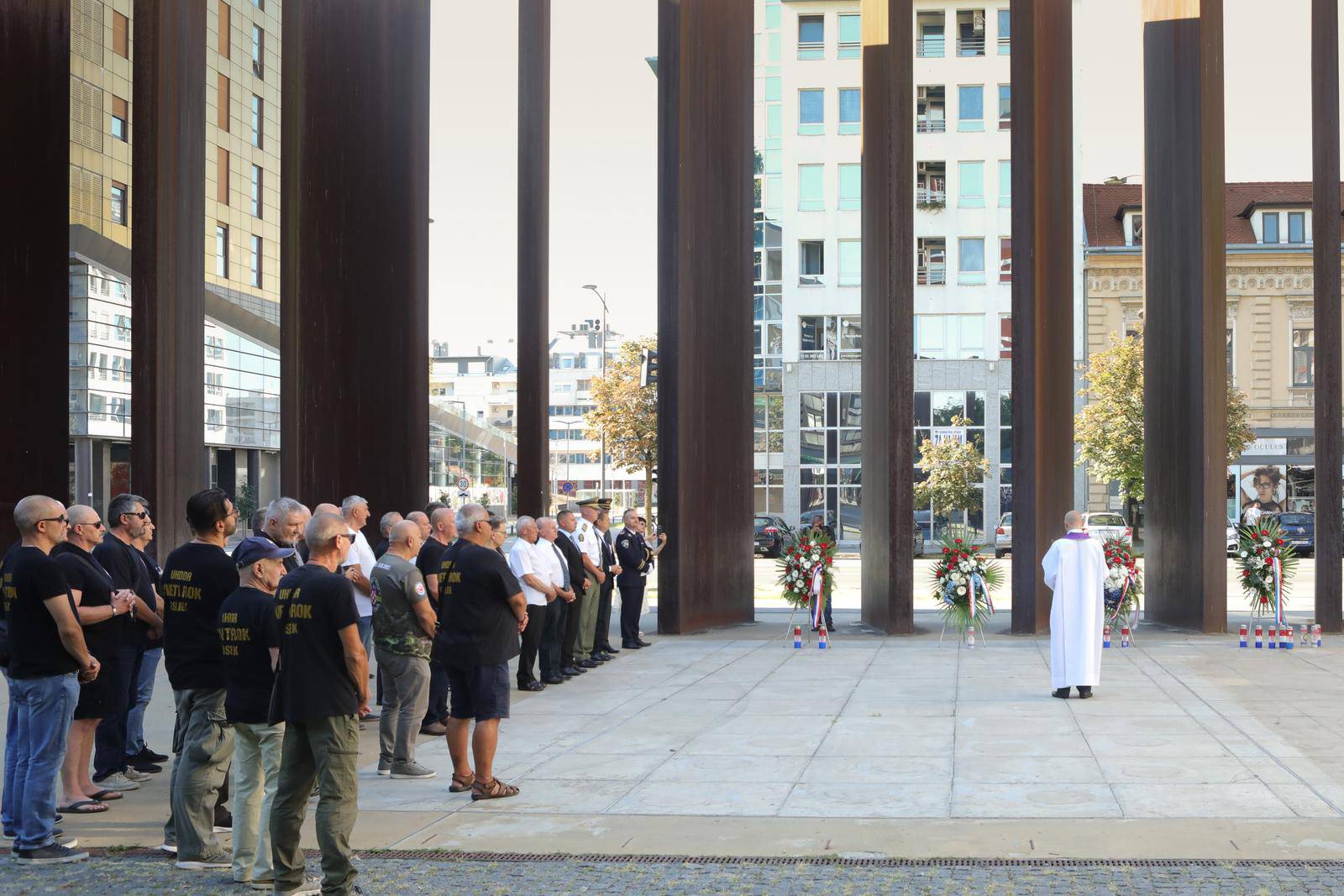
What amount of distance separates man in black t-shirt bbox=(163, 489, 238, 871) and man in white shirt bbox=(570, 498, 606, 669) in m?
8.56

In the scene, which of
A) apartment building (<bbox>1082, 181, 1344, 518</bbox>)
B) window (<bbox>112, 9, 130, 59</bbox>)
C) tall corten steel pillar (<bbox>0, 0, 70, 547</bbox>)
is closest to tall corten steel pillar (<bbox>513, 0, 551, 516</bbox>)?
tall corten steel pillar (<bbox>0, 0, 70, 547</bbox>)

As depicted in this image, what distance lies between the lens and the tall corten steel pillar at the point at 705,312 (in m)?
20.9

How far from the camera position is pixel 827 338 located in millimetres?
54969

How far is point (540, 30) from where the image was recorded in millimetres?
20375

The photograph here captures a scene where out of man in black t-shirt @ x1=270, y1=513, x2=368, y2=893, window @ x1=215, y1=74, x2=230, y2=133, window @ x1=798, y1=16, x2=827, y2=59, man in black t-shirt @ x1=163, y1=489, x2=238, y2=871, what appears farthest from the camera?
window @ x1=798, y1=16, x2=827, y2=59

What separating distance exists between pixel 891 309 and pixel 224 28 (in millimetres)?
36154

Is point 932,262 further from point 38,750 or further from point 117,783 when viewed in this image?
point 38,750

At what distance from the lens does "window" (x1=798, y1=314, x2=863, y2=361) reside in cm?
5488

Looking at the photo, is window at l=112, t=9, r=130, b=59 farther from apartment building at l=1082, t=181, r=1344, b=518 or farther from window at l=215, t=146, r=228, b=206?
apartment building at l=1082, t=181, r=1344, b=518

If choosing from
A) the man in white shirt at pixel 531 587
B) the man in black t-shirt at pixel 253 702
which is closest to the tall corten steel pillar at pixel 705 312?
the man in white shirt at pixel 531 587

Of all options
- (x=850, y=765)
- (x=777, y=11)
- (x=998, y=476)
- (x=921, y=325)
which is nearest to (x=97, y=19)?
(x=777, y=11)

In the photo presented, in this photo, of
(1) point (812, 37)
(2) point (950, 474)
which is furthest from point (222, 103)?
(2) point (950, 474)

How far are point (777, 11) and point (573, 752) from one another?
162ft

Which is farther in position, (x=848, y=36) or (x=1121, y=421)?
(x=848, y=36)
